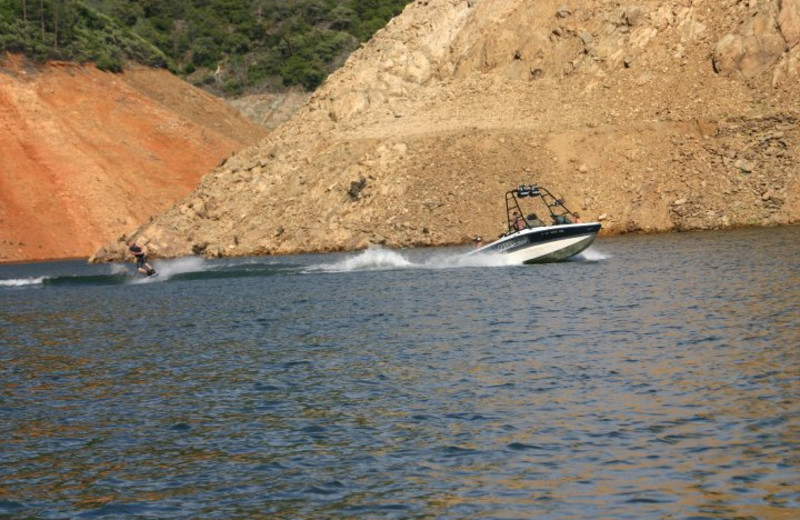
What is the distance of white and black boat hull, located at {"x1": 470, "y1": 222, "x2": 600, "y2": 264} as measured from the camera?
4559 cm

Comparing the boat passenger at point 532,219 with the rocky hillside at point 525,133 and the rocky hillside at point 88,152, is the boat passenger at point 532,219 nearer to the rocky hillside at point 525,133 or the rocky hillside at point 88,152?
the rocky hillside at point 525,133

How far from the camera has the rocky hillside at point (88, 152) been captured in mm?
92375

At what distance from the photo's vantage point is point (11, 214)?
3597 inches

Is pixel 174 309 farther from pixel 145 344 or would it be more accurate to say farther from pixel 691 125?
pixel 691 125

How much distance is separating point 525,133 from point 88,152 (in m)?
46.4

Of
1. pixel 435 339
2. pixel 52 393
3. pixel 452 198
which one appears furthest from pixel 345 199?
pixel 52 393

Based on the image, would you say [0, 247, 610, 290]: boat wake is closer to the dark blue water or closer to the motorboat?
Answer: the motorboat

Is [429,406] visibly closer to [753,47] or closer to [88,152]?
[753,47]

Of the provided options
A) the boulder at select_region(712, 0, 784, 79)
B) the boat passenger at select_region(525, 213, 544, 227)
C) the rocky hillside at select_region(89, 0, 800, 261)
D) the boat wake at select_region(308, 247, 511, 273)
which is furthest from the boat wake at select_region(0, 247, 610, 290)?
the boulder at select_region(712, 0, 784, 79)

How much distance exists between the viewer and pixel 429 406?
60.1ft

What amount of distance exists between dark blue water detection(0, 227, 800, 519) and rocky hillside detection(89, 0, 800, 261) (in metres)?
25.8

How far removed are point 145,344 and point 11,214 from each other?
221ft

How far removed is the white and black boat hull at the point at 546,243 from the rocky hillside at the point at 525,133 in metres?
15.4

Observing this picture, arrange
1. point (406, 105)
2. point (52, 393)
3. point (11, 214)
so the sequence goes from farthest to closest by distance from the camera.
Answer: point (11, 214) → point (406, 105) → point (52, 393)
